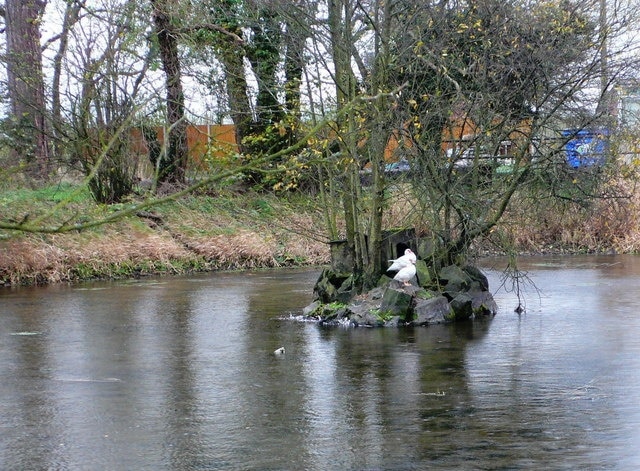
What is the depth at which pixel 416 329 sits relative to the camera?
15.7 metres

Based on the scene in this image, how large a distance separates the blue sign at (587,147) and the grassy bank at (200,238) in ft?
16.7

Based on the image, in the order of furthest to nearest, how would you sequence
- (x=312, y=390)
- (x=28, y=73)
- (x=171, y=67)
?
(x=28, y=73), (x=171, y=67), (x=312, y=390)

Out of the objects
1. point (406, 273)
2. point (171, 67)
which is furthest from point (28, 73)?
point (406, 273)

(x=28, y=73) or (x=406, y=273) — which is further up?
(x=28, y=73)

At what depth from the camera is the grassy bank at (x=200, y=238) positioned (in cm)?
2506

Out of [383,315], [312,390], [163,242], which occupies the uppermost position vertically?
[163,242]

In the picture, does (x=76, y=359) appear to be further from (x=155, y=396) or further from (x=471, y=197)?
(x=471, y=197)

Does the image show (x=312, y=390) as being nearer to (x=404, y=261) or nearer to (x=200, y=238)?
(x=404, y=261)

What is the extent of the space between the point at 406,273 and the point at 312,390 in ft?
18.6

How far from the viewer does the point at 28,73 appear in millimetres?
30953

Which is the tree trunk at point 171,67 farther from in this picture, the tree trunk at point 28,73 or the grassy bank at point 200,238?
the tree trunk at point 28,73

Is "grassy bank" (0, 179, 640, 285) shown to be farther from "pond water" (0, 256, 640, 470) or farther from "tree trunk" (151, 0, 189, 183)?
"pond water" (0, 256, 640, 470)

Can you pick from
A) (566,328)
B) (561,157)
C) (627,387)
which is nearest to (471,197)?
(561,157)

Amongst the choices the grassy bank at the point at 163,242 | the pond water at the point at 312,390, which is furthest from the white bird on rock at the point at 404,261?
the grassy bank at the point at 163,242
